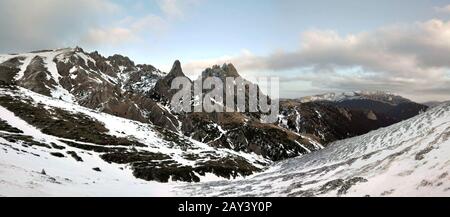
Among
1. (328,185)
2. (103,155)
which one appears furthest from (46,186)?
(103,155)

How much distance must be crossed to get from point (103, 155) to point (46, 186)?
55038 millimetres

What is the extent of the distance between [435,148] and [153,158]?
8228cm

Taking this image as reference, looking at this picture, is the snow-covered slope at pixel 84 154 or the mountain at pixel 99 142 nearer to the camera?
the snow-covered slope at pixel 84 154

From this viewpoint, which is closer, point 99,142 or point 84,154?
point 84,154

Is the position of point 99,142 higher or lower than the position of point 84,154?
higher

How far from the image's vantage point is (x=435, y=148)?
3278 cm

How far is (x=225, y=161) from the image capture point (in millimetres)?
125812

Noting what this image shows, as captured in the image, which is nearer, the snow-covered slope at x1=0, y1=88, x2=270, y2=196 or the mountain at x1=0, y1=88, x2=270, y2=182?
the snow-covered slope at x1=0, y1=88, x2=270, y2=196
